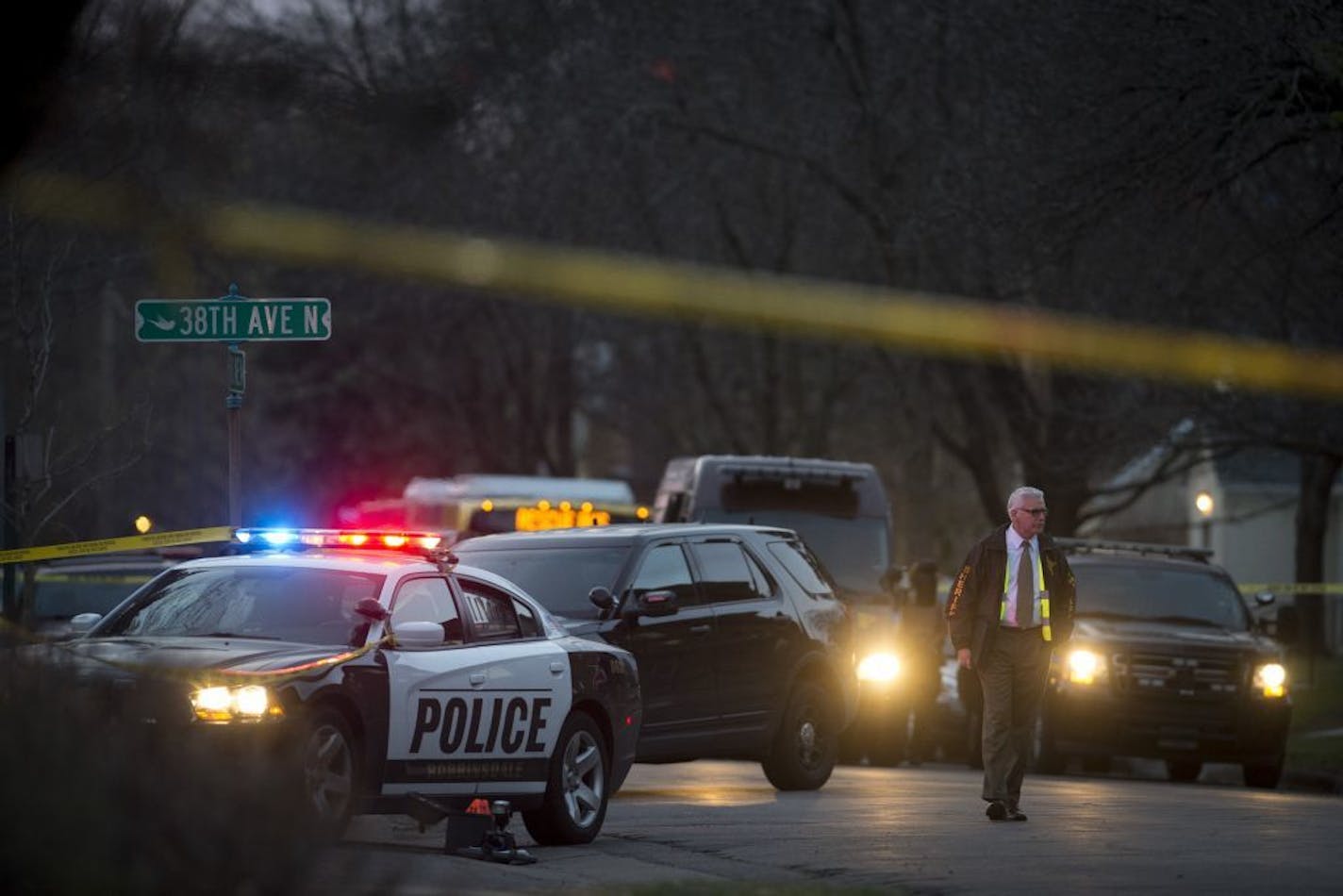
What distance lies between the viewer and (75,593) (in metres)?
24.3

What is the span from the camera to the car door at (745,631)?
18.2m

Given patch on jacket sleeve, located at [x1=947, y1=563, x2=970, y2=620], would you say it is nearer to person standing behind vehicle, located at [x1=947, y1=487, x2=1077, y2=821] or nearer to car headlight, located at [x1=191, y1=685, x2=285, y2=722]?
person standing behind vehicle, located at [x1=947, y1=487, x2=1077, y2=821]

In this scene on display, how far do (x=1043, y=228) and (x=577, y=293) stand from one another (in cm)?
2625

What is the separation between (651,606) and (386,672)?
4.62 metres

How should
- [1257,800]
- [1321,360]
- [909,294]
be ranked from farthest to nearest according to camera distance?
1. [909,294]
2. [1321,360]
3. [1257,800]

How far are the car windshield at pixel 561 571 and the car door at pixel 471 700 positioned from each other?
10.6 ft

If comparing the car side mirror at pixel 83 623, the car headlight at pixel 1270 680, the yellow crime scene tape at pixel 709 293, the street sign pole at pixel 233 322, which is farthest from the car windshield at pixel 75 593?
the car side mirror at pixel 83 623

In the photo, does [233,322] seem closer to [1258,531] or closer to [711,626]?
[711,626]

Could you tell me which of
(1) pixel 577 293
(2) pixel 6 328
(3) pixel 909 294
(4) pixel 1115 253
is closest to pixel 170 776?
(2) pixel 6 328

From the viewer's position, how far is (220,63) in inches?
811

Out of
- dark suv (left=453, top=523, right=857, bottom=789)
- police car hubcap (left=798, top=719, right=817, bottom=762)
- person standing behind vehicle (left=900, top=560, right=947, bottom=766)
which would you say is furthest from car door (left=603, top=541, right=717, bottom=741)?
person standing behind vehicle (left=900, top=560, right=947, bottom=766)

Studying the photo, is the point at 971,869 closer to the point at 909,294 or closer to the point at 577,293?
the point at 909,294

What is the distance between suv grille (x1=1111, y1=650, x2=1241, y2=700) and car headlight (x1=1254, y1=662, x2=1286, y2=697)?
0.55ft

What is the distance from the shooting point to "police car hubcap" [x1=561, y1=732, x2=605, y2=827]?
14117 mm
